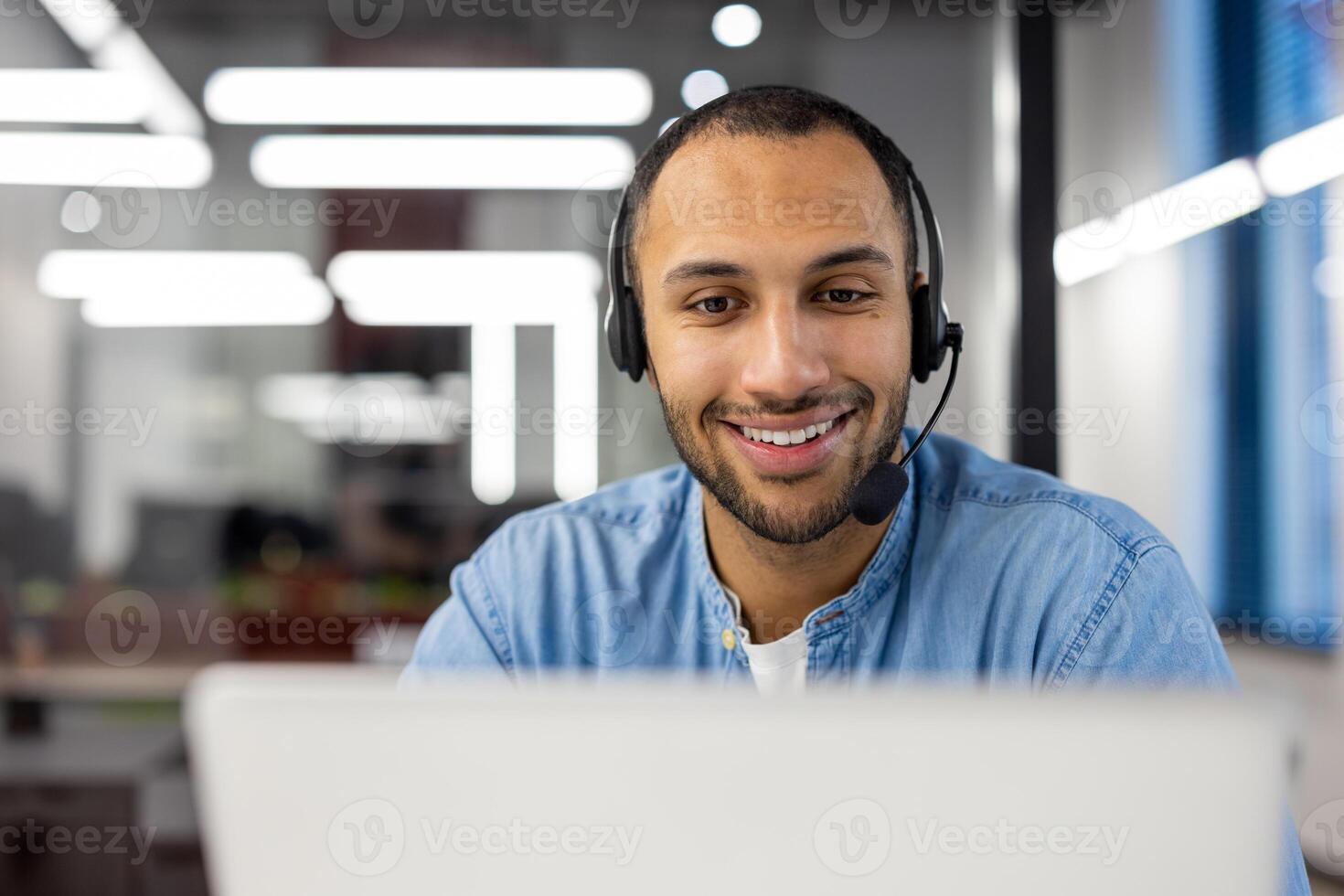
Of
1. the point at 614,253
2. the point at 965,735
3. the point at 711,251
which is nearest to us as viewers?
the point at 965,735

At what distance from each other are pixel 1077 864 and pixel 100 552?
11.6 feet

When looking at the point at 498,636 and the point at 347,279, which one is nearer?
the point at 498,636

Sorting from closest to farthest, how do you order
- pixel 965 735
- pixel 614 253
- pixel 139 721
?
pixel 965 735 < pixel 614 253 < pixel 139 721

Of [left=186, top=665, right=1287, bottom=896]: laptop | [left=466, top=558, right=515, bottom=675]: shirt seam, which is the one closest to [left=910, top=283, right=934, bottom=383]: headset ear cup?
[left=466, top=558, right=515, bottom=675]: shirt seam

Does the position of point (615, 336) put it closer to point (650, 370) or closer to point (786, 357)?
point (650, 370)

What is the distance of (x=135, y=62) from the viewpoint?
132 inches

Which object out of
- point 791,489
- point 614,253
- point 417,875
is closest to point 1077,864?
point 417,875

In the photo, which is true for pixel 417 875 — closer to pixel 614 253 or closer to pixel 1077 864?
pixel 1077 864

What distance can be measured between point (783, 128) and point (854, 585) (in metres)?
0.49

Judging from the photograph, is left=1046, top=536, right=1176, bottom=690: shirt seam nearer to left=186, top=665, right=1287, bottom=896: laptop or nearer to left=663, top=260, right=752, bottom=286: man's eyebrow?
left=663, top=260, right=752, bottom=286: man's eyebrow

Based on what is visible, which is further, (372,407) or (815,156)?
(372,407)

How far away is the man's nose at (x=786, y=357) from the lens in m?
1.08

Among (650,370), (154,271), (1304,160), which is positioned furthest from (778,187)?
(154,271)

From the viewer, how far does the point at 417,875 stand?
1.46 feet
